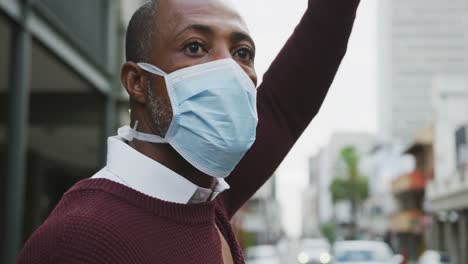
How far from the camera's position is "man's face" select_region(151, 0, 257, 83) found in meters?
1.62

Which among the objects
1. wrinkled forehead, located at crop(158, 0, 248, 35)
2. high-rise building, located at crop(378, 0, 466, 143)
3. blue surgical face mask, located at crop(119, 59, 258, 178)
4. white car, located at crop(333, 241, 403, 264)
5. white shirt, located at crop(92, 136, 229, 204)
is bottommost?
white car, located at crop(333, 241, 403, 264)

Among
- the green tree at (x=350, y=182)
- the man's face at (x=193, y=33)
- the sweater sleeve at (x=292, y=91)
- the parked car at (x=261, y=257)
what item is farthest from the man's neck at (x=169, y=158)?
the green tree at (x=350, y=182)

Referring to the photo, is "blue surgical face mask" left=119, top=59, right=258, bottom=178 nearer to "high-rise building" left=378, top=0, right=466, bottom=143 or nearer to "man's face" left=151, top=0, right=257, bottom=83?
"man's face" left=151, top=0, right=257, bottom=83

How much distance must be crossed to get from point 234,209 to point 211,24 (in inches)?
23.4

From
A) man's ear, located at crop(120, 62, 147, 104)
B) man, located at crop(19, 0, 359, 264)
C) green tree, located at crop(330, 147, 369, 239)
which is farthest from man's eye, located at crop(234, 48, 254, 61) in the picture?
green tree, located at crop(330, 147, 369, 239)

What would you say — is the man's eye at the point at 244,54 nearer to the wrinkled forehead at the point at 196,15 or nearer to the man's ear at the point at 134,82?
the wrinkled forehead at the point at 196,15

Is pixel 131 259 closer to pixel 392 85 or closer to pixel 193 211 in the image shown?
pixel 193 211

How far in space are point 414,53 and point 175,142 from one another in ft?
509

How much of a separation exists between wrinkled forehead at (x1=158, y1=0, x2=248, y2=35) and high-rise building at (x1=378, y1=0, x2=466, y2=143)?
5624 inches

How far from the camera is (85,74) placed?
12.6 m

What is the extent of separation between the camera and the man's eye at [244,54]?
67.6 inches

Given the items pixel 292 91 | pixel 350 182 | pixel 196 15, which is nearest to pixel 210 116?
pixel 196 15

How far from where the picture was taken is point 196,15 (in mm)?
1631

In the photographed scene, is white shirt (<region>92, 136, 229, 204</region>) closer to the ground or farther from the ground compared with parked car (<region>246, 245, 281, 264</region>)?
farther from the ground
